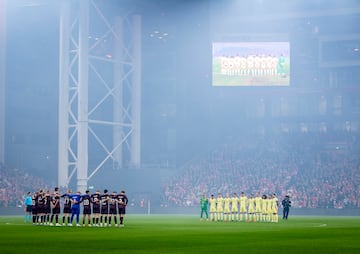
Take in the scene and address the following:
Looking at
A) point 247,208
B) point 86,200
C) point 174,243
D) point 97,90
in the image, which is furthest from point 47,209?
point 97,90

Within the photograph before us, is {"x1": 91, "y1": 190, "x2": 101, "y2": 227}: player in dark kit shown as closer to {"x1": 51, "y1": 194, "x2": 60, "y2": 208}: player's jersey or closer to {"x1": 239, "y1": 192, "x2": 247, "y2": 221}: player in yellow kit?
{"x1": 51, "y1": 194, "x2": 60, "y2": 208}: player's jersey

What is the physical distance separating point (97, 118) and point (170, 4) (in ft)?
45.6

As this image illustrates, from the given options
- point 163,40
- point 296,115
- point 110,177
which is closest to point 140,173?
point 110,177

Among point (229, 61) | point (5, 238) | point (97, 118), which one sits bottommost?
point (5, 238)

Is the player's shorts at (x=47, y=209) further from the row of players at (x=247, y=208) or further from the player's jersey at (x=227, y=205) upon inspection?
the player's jersey at (x=227, y=205)

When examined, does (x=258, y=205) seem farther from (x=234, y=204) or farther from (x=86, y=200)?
(x=86, y=200)

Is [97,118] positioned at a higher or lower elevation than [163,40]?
lower

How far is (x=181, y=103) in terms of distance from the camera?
3605 inches

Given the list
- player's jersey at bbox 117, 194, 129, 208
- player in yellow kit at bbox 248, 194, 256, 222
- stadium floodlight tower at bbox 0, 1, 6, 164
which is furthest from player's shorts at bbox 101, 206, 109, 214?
stadium floodlight tower at bbox 0, 1, 6, 164

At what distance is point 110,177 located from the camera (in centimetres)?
8075

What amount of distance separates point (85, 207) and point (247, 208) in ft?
55.0

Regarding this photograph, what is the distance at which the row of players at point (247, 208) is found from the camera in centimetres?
5553

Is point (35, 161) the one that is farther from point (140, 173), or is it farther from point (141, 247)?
point (141, 247)

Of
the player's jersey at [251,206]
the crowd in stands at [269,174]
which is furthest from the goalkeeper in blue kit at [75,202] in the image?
the crowd in stands at [269,174]
